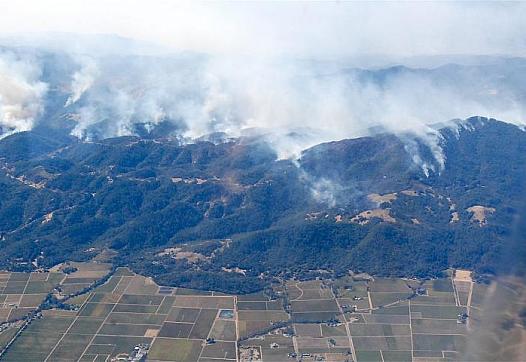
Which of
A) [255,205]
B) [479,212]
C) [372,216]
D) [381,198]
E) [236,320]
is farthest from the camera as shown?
[255,205]

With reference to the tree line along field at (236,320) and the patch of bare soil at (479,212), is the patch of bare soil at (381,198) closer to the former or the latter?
the patch of bare soil at (479,212)

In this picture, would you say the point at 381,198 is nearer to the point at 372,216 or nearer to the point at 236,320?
the point at 372,216

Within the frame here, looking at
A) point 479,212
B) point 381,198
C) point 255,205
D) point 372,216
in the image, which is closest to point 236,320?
point 372,216

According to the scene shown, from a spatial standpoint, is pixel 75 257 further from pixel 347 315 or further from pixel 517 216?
pixel 517 216

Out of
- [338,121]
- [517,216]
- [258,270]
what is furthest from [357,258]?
[338,121]

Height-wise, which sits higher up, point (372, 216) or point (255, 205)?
point (372, 216)

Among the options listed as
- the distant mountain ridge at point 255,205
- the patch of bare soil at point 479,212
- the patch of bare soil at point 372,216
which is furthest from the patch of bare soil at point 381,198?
the patch of bare soil at point 479,212


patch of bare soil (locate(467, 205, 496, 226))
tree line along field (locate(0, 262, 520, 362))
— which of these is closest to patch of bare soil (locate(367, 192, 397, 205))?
patch of bare soil (locate(467, 205, 496, 226))

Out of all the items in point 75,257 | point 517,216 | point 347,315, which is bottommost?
point 75,257
